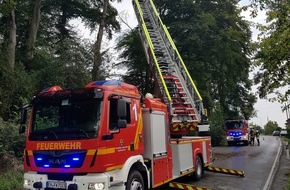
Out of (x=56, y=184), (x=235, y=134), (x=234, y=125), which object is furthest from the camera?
(x=234, y=125)

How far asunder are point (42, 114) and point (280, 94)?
32.7 feet

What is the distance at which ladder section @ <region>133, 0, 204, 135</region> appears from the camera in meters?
12.3

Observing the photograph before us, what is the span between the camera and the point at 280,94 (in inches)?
546

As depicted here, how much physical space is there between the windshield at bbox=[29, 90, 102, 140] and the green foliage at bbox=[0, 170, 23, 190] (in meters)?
2.97

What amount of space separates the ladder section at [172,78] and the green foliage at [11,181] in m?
4.87

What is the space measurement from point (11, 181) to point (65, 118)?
13.7 ft

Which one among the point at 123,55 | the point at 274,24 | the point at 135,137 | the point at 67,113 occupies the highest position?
the point at 123,55

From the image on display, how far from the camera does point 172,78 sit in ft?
46.1

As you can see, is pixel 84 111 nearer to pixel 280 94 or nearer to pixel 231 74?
pixel 280 94

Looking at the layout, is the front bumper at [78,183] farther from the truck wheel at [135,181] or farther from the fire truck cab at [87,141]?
the truck wheel at [135,181]

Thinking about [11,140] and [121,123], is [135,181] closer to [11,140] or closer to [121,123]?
[121,123]

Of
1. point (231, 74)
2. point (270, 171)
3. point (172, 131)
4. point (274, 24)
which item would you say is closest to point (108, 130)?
point (172, 131)

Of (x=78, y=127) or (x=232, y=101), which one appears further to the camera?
(x=232, y=101)

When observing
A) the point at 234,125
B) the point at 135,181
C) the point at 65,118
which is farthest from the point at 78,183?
the point at 234,125
